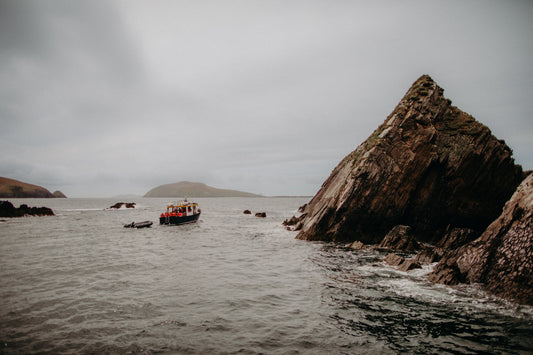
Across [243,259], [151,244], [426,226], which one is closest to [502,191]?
[426,226]

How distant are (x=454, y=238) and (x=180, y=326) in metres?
29.7

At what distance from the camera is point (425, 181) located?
33.5 m

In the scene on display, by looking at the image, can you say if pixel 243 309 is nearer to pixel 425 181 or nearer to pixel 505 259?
pixel 505 259

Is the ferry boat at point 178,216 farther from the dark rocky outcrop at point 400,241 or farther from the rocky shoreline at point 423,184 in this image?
the dark rocky outcrop at point 400,241

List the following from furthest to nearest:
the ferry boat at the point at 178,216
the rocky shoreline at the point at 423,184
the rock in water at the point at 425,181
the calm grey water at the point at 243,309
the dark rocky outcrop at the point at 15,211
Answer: the dark rocky outcrop at the point at 15,211 < the ferry boat at the point at 178,216 < the rock in water at the point at 425,181 < the rocky shoreline at the point at 423,184 < the calm grey water at the point at 243,309

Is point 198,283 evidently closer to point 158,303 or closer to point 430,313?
point 158,303

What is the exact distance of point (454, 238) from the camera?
29625 millimetres

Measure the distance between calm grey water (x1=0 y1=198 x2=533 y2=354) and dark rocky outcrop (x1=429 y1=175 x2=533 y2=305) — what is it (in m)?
1.01

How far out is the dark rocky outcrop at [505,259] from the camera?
47.0 feet

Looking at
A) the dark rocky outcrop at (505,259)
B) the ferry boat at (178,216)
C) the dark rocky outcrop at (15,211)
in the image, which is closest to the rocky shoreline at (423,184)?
the dark rocky outcrop at (505,259)

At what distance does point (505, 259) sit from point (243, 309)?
14.6 metres

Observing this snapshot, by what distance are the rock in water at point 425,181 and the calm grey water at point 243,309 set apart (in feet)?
35.5

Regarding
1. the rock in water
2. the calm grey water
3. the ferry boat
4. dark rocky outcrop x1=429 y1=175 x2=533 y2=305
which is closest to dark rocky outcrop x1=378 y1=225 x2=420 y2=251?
the rock in water

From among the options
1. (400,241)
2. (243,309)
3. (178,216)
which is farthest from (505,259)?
(178,216)
